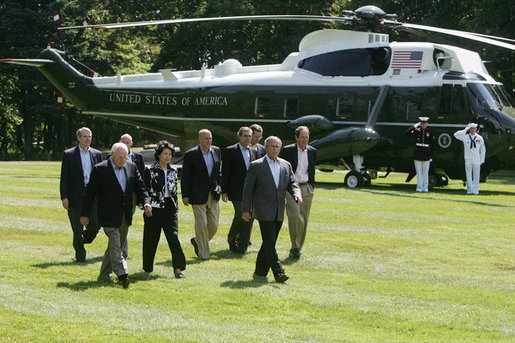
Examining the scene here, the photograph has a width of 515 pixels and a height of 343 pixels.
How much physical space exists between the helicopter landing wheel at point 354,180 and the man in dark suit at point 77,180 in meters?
13.6

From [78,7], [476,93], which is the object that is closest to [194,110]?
[476,93]

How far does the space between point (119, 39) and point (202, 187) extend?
52.7 m

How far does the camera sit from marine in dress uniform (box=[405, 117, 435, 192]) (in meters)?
23.7

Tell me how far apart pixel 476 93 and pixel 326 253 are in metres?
12.5

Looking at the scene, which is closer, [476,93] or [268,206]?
[268,206]

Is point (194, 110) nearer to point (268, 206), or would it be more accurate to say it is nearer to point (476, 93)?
point (476, 93)

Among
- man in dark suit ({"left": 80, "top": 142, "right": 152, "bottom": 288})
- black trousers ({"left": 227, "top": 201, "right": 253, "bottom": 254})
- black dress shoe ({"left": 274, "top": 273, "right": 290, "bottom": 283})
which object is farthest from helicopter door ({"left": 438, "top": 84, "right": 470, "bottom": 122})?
man in dark suit ({"left": 80, "top": 142, "right": 152, "bottom": 288})

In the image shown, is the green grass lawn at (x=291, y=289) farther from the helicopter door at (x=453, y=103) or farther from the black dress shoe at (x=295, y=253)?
the helicopter door at (x=453, y=103)

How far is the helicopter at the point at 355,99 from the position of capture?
78.6 ft

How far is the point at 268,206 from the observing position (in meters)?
10.8

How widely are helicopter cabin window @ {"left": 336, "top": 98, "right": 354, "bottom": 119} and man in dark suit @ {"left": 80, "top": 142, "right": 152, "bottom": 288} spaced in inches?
626

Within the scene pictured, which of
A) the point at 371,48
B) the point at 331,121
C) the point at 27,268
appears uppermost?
the point at 371,48

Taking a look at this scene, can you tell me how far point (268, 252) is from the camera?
10625mm

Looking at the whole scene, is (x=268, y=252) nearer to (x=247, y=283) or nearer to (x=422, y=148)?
(x=247, y=283)
